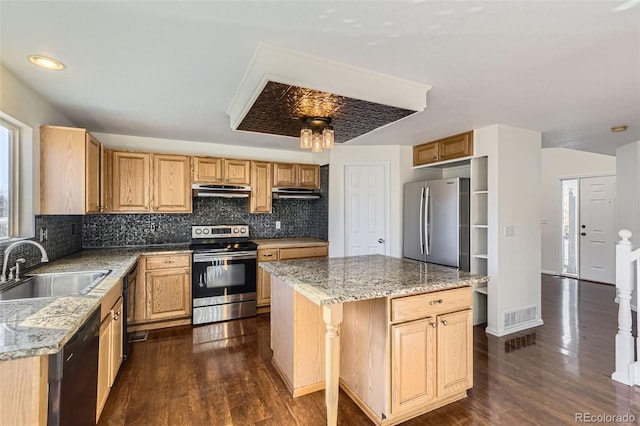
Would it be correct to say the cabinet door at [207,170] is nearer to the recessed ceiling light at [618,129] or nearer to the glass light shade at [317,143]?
the glass light shade at [317,143]

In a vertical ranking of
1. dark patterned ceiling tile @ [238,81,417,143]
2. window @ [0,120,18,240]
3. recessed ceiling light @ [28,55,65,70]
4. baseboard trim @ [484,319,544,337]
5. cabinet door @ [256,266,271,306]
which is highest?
recessed ceiling light @ [28,55,65,70]

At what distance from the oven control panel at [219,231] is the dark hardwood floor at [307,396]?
4.03 feet

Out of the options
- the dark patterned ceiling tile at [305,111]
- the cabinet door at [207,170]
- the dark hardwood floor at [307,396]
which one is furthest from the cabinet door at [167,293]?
the dark patterned ceiling tile at [305,111]

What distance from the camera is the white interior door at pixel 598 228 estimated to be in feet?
17.6

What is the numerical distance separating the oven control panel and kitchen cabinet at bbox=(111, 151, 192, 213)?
15.2 inches

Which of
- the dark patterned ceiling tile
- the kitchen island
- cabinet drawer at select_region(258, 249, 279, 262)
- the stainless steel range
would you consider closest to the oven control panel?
the stainless steel range

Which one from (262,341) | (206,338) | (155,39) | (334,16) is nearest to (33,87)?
(155,39)

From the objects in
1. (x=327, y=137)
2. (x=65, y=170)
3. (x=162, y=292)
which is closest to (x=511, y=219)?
(x=327, y=137)

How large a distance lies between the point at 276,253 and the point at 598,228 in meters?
5.87

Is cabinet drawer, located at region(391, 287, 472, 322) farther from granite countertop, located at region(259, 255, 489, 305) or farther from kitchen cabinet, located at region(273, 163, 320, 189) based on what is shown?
kitchen cabinet, located at region(273, 163, 320, 189)

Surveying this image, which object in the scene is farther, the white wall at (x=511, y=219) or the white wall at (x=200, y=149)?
the white wall at (x=200, y=149)

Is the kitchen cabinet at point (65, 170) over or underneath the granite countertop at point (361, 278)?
over

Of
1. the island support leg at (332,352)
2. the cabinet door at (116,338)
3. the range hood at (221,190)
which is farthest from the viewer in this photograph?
the range hood at (221,190)

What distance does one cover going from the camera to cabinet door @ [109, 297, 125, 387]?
207 cm
